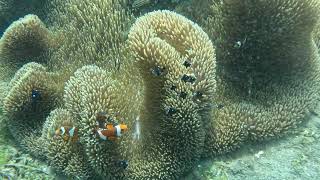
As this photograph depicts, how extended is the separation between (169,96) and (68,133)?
1341 millimetres

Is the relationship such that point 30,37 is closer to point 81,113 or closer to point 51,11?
point 51,11

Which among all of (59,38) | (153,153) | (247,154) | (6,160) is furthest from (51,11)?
(247,154)

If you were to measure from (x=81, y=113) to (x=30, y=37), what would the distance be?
1984 mm

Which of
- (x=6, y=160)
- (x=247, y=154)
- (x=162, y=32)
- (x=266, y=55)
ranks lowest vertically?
(x=247, y=154)

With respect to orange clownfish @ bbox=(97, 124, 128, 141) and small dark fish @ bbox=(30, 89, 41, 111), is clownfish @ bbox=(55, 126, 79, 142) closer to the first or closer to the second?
orange clownfish @ bbox=(97, 124, 128, 141)

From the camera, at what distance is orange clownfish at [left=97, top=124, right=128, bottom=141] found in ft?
13.2

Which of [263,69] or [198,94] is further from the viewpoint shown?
[263,69]

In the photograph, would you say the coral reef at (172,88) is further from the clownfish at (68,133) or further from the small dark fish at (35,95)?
the small dark fish at (35,95)

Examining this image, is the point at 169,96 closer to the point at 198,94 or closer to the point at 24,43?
the point at 198,94

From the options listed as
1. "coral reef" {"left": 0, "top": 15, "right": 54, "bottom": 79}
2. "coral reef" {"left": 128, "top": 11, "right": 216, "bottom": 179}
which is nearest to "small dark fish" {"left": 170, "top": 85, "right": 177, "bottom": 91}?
"coral reef" {"left": 128, "top": 11, "right": 216, "bottom": 179}

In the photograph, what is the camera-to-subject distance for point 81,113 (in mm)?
4254

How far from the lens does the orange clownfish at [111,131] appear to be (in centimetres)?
401

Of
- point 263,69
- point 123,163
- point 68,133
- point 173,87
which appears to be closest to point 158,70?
point 173,87

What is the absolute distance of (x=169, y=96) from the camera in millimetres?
4145
